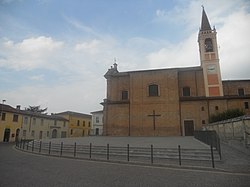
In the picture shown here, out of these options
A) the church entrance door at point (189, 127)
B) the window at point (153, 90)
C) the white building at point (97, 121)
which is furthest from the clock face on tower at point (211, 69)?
the white building at point (97, 121)

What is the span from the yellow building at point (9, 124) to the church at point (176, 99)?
1825 cm

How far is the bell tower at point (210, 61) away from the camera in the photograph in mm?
33250

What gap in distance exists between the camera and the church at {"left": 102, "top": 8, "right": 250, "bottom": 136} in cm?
3175

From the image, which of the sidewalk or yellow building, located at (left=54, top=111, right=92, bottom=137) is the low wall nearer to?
the sidewalk

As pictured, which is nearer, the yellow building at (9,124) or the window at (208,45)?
the window at (208,45)

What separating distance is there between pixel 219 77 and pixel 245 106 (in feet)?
18.7

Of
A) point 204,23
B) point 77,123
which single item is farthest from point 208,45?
point 77,123

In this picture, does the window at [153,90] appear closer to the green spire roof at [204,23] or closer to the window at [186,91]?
the window at [186,91]

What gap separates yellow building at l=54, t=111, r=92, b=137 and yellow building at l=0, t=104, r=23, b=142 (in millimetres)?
17031

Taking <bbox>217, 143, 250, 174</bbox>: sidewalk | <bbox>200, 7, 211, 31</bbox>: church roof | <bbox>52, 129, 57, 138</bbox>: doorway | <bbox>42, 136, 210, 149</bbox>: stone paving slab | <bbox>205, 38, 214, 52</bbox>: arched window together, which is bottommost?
<bbox>217, 143, 250, 174</bbox>: sidewalk

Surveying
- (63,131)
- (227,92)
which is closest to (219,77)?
(227,92)

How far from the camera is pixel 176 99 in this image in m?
33.2

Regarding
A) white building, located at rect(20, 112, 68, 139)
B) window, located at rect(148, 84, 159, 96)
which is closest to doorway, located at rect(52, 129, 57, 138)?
white building, located at rect(20, 112, 68, 139)

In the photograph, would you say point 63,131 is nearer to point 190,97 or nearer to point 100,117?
point 100,117
